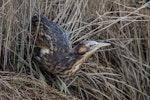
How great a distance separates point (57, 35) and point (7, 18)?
0.37 metres

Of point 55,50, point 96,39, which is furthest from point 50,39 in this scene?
point 96,39

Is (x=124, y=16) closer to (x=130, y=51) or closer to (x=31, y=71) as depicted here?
(x=130, y=51)

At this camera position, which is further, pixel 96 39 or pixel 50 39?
pixel 96 39

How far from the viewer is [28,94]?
278cm

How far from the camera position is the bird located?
9.77ft

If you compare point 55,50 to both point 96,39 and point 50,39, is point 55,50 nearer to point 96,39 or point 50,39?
point 50,39

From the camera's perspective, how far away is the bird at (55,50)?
117 inches

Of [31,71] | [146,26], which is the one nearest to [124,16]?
[146,26]

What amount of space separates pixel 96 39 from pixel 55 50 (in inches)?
23.3

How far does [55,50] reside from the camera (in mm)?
3078

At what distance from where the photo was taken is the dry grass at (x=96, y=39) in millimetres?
3051

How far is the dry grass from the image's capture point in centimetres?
305

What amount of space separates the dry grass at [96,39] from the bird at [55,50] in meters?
0.06

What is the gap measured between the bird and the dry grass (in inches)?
2.6
